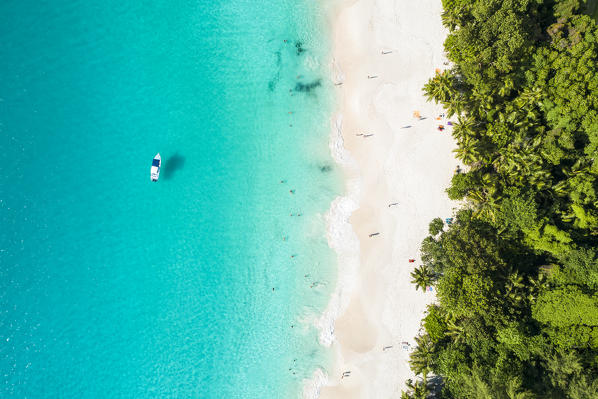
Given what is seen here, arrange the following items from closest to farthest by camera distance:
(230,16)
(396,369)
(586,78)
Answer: (586,78) → (396,369) → (230,16)

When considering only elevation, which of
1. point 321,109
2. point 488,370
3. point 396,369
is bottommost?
point 488,370

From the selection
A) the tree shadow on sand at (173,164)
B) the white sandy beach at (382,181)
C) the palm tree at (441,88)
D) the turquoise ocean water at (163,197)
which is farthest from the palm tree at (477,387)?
the tree shadow on sand at (173,164)

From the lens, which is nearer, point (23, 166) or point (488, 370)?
point (488, 370)

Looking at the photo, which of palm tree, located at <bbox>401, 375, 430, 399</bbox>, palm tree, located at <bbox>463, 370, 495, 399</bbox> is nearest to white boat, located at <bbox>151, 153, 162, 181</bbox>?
palm tree, located at <bbox>401, 375, 430, 399</bbox>

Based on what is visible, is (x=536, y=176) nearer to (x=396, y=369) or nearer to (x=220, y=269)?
(x=396, y=369)

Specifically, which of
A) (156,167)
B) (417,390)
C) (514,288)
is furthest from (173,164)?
(514,288)

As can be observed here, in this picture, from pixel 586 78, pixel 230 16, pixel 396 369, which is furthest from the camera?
pixel 230 16

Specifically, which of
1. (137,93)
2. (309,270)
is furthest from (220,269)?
(137,93)
